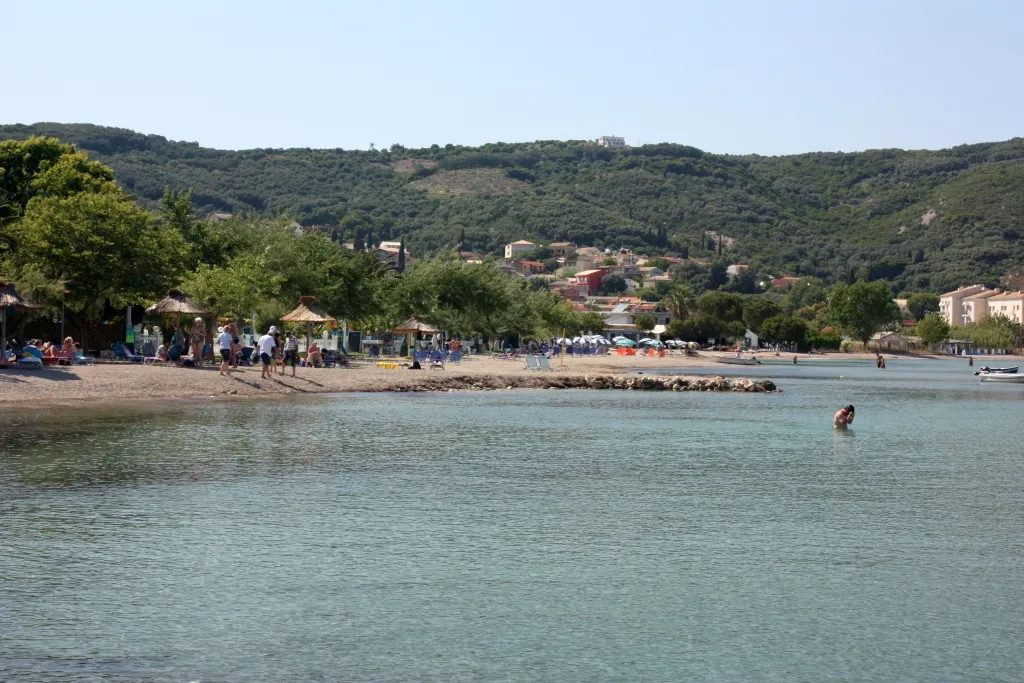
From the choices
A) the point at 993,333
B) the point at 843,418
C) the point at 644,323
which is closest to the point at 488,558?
the point at 843,418

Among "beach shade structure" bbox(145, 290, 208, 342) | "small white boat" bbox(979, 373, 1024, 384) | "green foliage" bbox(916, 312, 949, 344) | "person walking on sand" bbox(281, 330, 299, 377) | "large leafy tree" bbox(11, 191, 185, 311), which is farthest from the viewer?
"green foliage" bbox(916, 312, 949, 344)

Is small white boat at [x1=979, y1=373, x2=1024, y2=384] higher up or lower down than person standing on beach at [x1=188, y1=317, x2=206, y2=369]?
lower down

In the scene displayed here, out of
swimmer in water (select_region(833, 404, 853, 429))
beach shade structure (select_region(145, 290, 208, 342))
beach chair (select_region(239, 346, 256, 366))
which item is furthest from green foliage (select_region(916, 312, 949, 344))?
beach shade structure (select_region(145, 290, 208, 342))

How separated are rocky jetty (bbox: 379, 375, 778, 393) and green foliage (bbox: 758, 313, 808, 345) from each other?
318 feet

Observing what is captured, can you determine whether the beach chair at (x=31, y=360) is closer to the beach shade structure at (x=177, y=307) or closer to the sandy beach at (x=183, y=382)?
the sandy beach at (x=183, y=382)

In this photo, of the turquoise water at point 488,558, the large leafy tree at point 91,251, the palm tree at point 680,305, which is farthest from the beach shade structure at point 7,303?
the palm tree at point 680,305

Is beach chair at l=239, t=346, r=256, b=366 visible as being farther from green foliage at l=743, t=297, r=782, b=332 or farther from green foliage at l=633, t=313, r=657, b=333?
green foliage at l=633, t=313, r=657, b=333

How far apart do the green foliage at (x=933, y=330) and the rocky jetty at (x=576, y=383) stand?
4956 inches

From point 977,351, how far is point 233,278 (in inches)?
6529

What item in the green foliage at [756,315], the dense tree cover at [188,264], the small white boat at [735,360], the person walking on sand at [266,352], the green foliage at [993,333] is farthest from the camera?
the green foliage at [993,333]

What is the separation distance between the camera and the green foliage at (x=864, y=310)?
171875 millimetres

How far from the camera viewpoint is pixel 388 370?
49.7 m

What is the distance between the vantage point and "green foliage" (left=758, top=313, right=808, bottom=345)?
503 feet

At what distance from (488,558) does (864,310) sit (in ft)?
545
